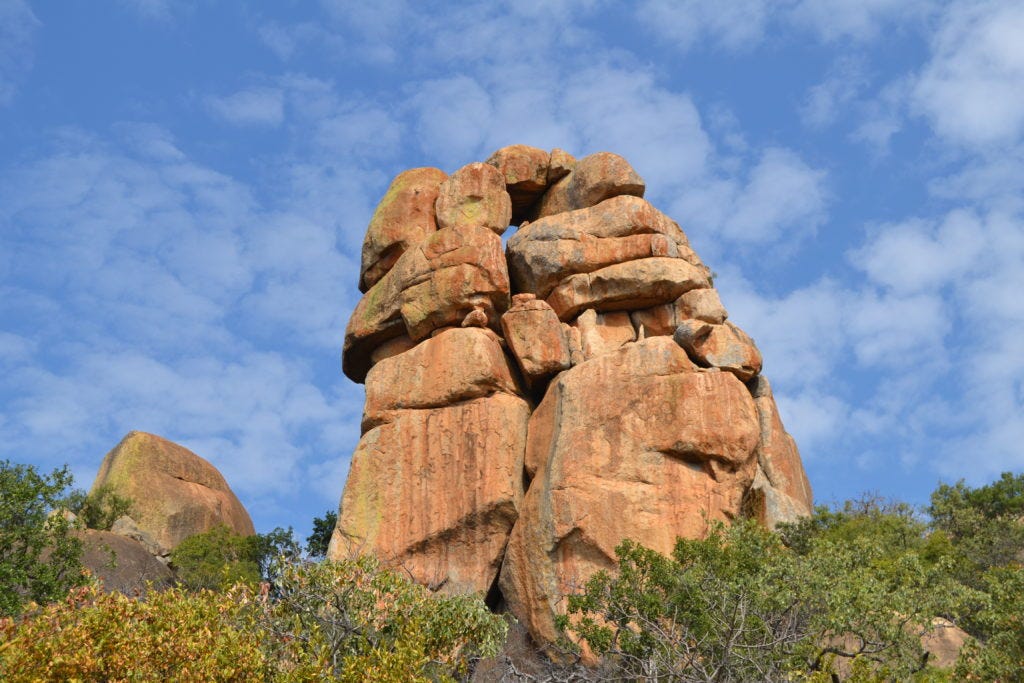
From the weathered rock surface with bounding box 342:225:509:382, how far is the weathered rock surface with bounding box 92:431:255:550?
1140 centimetres

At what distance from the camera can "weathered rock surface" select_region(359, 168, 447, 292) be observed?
39.8m

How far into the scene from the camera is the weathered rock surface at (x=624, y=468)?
30.3 m

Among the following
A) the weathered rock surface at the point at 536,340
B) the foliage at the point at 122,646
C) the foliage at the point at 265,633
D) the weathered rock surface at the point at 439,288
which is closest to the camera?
the foliage at the point at 122,646

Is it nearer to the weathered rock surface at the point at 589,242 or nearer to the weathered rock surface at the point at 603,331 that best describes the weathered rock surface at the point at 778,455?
the weathered rock surface at the point at 603,331

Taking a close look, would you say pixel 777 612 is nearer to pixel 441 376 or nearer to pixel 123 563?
pixel 441 376

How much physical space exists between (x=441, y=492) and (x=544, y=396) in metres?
4.46

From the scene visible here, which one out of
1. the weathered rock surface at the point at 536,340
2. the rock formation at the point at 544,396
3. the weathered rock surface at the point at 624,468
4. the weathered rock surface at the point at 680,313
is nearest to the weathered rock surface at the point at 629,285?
the rock formation at the point at 544,396

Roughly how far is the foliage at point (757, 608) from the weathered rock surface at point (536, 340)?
992cm

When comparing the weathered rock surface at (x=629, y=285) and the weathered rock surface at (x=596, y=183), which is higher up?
the weathered rock surface at (x=596, y=183)

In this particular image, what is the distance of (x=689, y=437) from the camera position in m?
31.3

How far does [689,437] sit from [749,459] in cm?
207

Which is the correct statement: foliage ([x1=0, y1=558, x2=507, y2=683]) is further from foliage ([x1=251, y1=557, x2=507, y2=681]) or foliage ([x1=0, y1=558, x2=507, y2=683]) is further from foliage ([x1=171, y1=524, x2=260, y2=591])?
foliage ([x1=171, y1=524, x2=260, y2=591])

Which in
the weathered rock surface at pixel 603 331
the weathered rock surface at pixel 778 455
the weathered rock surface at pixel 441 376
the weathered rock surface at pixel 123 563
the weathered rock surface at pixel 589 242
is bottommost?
the weathered rock surface at pixel 123 563

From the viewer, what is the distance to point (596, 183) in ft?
129
